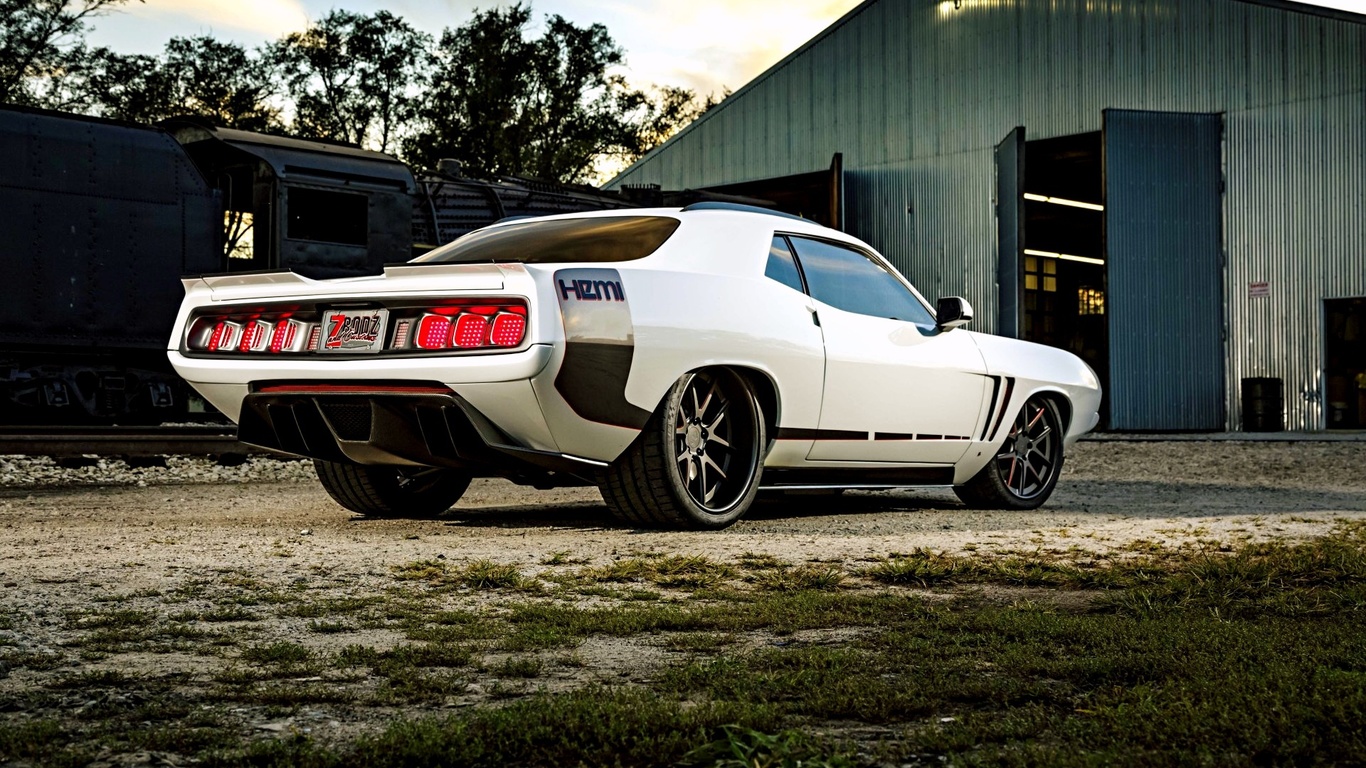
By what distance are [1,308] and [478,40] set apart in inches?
1585

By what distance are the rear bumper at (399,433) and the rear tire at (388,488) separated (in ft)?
2.25

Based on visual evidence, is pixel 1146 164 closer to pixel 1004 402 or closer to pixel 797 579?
pixel 1004 402

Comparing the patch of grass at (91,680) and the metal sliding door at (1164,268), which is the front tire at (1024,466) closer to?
the patch of grass at (91,680)

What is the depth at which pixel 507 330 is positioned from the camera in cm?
495

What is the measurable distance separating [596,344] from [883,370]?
200cm

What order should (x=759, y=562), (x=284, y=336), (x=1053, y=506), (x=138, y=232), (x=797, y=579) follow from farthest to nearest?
1. (x=138, y=232)
2. (x=1053, y=506)
3. (x=284, y=336)
4. (x=759, y=562)
5. (x=797, y=579)

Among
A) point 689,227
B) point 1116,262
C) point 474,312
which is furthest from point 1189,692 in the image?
point 1116,262

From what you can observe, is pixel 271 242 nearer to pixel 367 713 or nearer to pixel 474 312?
pixel 474 312

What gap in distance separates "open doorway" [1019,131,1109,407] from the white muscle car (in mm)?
21249

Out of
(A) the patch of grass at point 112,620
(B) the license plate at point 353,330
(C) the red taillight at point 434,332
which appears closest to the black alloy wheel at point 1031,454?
(C) the red taillight at point 434,332

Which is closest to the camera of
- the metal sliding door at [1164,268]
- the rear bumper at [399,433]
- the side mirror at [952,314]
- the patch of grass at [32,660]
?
the patch of grass at [32,660]

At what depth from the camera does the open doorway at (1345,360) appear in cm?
2077

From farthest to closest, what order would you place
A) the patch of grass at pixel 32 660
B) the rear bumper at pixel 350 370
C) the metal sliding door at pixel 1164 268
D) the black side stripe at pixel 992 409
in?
the metal sliding door at pixel 1164 268 → the black side stripe at pixel 992 409 → the rear bumper at pixel 350 370 → the patch of grass at pixel 32 660

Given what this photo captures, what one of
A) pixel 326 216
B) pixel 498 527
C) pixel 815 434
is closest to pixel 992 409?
pixel 815 434
